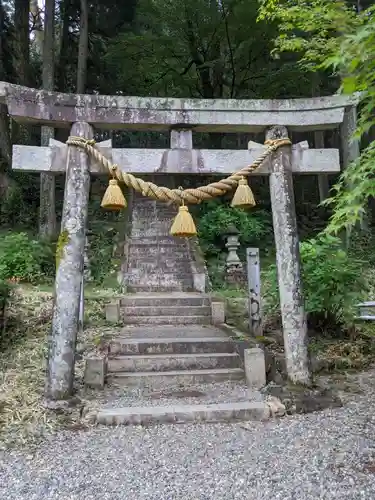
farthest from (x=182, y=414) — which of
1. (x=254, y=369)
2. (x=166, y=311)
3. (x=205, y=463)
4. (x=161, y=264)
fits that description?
(x=161, y=264)

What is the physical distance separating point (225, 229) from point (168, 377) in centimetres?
710

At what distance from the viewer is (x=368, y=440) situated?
3.62 m

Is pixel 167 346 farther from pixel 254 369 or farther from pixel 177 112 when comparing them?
pixel 177 112

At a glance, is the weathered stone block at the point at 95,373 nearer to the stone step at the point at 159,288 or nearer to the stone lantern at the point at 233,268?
the stone step at the point at 159,288

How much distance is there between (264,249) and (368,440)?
29.9ft

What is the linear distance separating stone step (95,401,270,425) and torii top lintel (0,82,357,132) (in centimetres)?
300

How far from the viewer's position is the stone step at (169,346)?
5.79 metres

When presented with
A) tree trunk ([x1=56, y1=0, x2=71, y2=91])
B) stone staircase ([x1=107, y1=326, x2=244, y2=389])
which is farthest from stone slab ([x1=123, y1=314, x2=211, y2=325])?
tree trunk ([x1=56, y1=0, x2=71, y2=91])

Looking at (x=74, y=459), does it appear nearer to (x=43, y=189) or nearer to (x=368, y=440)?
(x=368, y=440)

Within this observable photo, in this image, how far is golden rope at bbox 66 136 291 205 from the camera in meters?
4.50

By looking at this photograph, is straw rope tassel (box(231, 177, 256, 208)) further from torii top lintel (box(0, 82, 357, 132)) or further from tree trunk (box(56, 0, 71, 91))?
tree trunk (box(56, 0, 71, 91))

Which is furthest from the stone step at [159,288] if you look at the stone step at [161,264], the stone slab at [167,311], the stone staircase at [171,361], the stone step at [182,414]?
the stone step at [182,414]

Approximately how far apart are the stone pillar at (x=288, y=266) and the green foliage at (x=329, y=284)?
124cm

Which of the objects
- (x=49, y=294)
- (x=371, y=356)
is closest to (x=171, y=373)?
(x=371, y=356)
